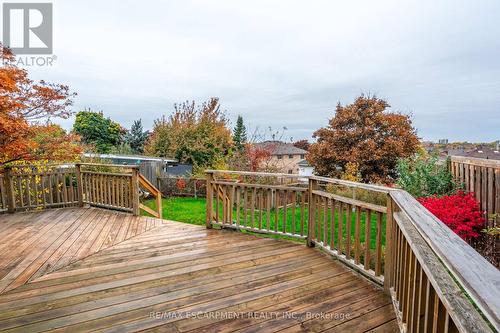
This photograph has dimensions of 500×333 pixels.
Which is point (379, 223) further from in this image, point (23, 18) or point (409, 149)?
point (409, 149)

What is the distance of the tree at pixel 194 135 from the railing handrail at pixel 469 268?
44.5ft

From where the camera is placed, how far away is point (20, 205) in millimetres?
5711

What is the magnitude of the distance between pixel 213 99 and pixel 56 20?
10614 millimetres

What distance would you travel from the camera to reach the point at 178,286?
2.70 m

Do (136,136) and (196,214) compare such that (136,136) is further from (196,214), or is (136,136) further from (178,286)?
(178,286)

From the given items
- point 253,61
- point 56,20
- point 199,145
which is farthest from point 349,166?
point 56,20

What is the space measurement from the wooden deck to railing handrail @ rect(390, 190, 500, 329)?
132 centimetres

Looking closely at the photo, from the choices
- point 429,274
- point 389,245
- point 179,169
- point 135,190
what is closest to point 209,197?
point 135,190

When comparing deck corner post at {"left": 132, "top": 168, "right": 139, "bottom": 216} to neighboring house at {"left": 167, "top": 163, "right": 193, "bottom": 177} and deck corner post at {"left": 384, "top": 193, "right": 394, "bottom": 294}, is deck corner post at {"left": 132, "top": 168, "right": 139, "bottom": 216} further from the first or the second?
neighboring house at {"left": 167, "top": 163, "right": 193, "bottom": 177}

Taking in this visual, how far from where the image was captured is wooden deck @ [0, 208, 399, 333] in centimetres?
212

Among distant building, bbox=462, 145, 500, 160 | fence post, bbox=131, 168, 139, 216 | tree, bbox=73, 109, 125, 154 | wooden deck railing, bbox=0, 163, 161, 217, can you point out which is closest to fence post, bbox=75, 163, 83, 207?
wooden deck railing, bbox=0, 163, 161, 217

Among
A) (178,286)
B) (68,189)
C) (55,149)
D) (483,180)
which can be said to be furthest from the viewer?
(68,189)

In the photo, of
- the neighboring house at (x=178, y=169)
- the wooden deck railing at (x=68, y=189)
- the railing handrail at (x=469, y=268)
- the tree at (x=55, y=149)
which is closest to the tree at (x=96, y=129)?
the neighboring house at (x=178, y=169)

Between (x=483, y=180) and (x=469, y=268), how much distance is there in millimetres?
4785
